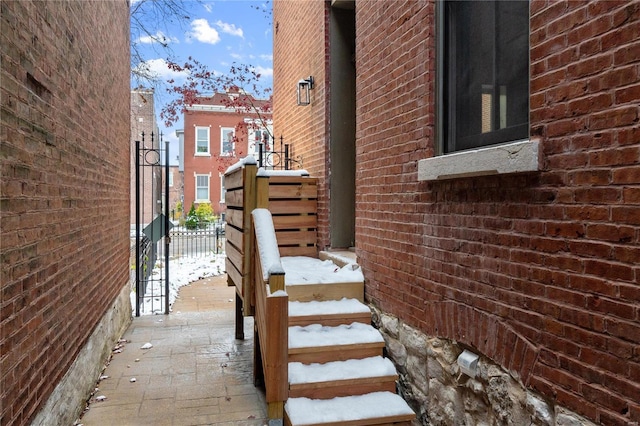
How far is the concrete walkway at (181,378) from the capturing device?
12.1 feet

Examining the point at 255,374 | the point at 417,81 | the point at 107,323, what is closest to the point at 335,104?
the point at 417,81

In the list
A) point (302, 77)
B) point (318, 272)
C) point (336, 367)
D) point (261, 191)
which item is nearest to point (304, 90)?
point (302, 77)

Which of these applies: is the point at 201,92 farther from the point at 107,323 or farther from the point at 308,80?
the point at 107,323

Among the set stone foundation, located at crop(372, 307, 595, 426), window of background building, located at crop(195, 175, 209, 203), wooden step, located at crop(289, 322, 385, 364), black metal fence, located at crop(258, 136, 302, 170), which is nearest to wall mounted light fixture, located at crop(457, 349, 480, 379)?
stone foundation, located at crop(372, 307, 595, 426)

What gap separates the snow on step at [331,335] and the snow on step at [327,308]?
0.36 ft

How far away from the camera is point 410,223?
3.51 metres

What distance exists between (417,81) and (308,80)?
2968 mm

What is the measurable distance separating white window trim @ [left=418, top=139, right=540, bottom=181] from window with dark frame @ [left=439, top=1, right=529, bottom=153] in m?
0.20

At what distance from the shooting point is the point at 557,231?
212cm

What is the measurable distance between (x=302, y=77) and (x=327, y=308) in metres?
3.82

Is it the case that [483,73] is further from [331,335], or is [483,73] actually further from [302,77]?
[302,77]

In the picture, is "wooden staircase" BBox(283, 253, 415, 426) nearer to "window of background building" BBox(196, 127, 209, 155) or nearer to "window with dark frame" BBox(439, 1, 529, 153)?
"window with dark frame" BBox(439, 1, 529, 153)

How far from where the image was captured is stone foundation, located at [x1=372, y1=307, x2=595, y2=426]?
2271 millimetres

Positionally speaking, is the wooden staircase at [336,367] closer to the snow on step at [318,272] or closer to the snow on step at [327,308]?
the snow on step at [327,308]
